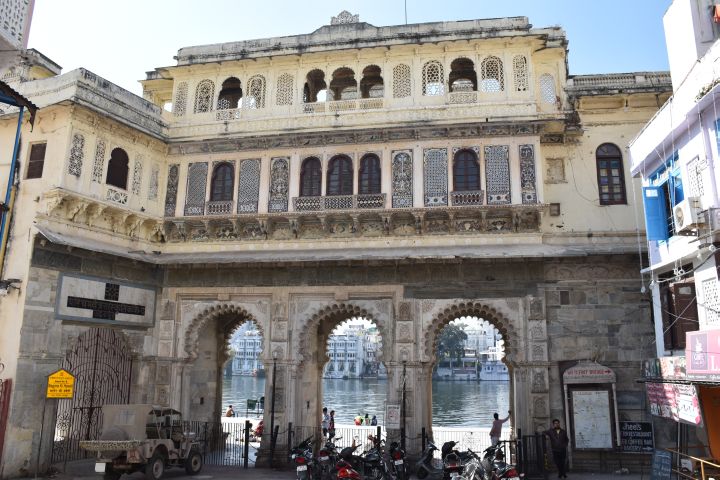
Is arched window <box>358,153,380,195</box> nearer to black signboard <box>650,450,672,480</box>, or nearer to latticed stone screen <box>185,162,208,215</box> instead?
latticed stone screen <box>185,162,208,215</box>

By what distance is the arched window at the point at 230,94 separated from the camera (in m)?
17.2

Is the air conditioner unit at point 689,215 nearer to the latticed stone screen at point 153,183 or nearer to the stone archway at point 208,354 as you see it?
the stone archway at point 208,354

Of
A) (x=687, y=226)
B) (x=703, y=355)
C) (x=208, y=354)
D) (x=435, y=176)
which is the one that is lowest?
(x=703, y=355)

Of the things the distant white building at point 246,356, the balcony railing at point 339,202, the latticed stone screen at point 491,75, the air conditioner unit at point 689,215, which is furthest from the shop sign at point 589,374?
the distant white building at point 246,356

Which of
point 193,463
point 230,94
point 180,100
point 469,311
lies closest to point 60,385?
point 193,463

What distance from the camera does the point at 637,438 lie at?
13133 millimetres

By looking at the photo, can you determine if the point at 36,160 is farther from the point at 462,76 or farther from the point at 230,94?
the point at 462,76

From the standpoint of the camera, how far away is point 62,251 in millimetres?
13602

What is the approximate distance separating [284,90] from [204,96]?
2450mm

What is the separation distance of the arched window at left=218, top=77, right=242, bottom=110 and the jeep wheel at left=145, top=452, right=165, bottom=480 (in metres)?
9.73

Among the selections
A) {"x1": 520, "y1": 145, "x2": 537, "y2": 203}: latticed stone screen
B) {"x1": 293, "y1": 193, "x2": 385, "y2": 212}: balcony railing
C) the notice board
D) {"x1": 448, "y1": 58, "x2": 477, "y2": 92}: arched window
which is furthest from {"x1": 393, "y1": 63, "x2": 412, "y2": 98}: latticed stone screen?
the notice board

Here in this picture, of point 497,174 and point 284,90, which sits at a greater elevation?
point 284,90

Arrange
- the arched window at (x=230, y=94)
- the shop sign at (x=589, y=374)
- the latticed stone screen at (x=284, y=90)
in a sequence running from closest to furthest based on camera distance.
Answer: the shop sign at (x=589, y=374)
the latticed stone screen at (x=284, y=90)
the arched window at (x=230, y=94)

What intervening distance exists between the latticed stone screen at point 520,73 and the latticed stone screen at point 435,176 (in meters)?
2.67
